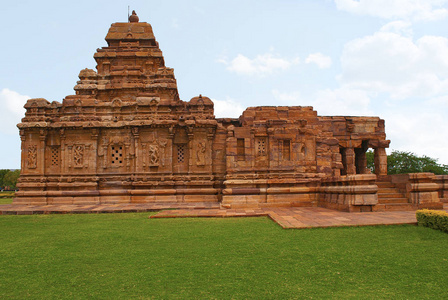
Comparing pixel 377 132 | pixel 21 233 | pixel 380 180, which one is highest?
pixel 377 132

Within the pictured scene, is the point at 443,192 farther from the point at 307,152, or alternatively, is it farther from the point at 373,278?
the point at 373,278

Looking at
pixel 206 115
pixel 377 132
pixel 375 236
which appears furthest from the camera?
pixel 377 132

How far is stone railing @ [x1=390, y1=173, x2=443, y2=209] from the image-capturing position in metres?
11.0

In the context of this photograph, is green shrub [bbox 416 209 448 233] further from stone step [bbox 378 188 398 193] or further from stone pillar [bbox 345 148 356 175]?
stone pillar [bbox 345 148 356 175]

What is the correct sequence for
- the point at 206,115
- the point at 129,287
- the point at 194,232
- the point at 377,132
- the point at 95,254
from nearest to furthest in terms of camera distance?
the point at 129,287 → the point at 95,254 → the point at 194,232 → the point at 206,115 → the point at 377,132

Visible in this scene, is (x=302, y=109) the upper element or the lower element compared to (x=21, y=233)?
upper

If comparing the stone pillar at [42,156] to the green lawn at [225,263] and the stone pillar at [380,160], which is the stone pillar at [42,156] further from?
the stone pillar at [380,160]

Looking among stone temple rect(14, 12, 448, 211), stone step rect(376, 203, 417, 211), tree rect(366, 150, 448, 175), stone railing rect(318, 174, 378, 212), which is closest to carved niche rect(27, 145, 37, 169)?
stone temple rect(14, 12, 448, 211)

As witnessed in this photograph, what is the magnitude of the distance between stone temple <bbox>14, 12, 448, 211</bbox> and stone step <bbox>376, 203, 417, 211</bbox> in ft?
5.12

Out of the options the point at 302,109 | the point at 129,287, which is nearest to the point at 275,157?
the point at 302,109

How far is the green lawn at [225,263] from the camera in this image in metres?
4.04

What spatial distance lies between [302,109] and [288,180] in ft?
11.3

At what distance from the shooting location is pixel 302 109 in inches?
591

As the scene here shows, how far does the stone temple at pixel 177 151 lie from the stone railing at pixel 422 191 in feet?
3.87
